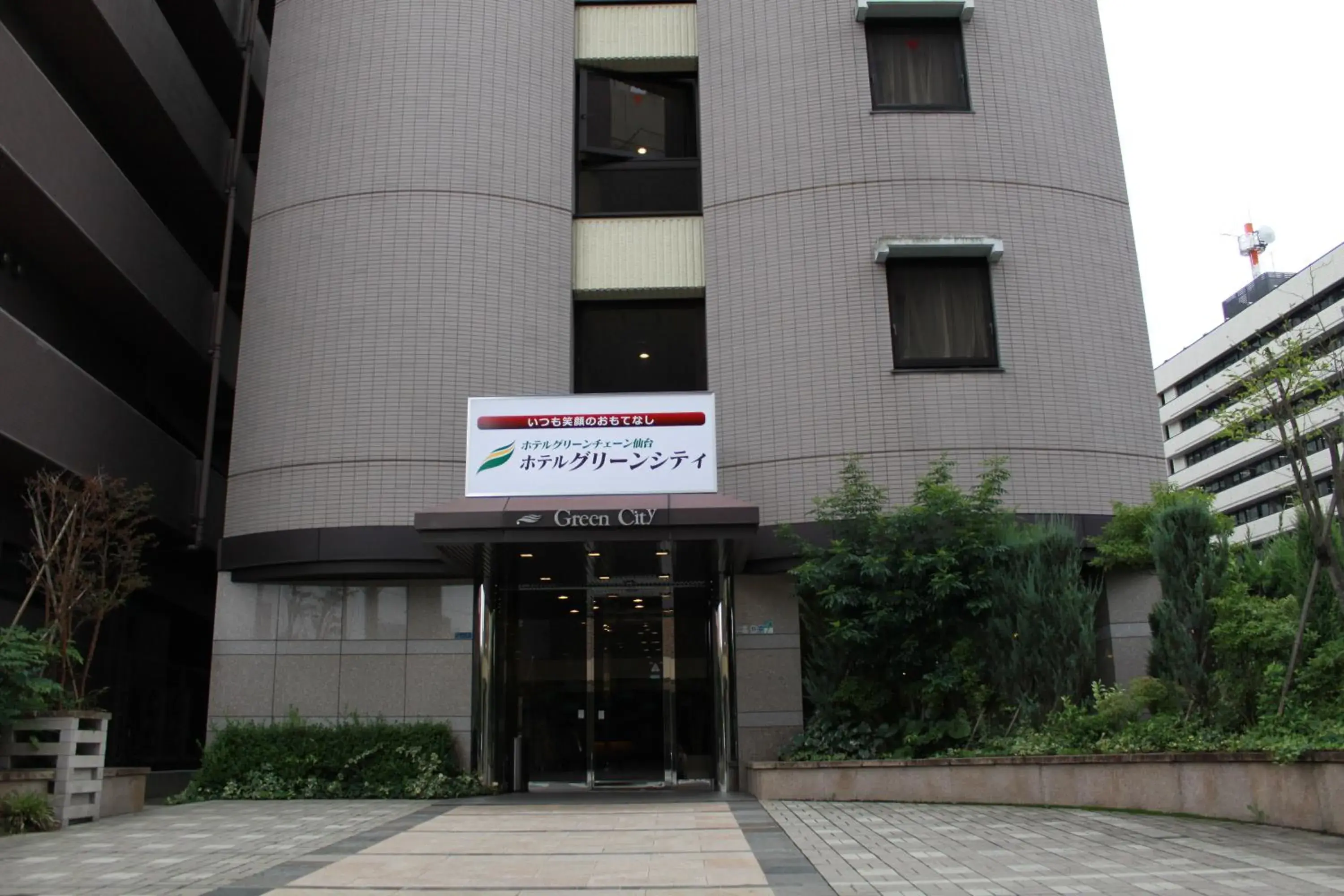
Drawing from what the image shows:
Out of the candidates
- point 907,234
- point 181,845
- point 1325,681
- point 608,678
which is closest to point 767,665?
point 608,678

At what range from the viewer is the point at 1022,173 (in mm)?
17562

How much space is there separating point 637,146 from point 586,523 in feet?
26.7

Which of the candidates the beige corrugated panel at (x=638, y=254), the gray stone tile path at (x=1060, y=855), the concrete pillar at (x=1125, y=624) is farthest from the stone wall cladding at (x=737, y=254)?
the gray stone tile path at (x=1060, y=855)

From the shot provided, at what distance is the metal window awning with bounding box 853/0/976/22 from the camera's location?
1816 cm

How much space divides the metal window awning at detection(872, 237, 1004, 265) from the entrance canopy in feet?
16.7

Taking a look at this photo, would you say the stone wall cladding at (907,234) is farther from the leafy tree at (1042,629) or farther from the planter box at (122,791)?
the planter box at (122,791)

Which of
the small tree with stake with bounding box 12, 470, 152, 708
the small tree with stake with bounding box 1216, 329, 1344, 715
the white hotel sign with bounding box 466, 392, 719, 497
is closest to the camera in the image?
the small tree with stake with bounding box 1216, 329, 1344, 715

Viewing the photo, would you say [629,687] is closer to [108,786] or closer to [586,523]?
[586,523]

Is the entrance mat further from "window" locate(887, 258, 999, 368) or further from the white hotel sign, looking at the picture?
"window" locate(887, 258, 999, 368)

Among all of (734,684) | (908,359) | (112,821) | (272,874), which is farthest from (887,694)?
(112,821)

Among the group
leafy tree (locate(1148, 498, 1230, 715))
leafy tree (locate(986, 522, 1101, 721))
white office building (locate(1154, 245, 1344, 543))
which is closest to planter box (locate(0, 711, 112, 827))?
leafy tree (locate(986, 522, 1101, 721))

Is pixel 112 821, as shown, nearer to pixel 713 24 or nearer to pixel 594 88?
pixel 594 88

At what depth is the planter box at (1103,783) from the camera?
9.37 meters

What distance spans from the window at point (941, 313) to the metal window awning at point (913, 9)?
13.7ft
